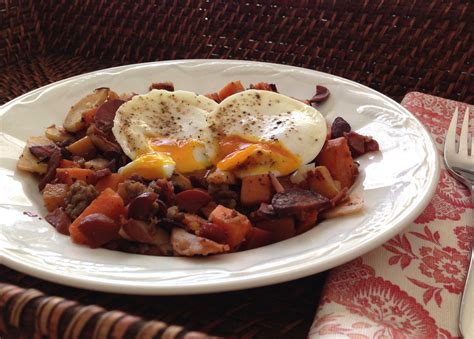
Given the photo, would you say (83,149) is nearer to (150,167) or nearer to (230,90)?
(150,167)

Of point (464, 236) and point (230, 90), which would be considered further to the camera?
point (230, 90)

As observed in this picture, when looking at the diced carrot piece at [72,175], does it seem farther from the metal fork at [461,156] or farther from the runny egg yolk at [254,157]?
the metal fork at [461,156]

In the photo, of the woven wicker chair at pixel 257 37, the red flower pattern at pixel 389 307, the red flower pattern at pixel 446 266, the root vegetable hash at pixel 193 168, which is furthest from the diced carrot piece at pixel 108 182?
the woven wicker chair at pixel 257 37

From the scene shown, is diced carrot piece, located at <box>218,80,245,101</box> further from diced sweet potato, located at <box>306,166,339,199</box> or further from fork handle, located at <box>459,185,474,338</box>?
fork handle, located at <box>459,185,474,338</box>

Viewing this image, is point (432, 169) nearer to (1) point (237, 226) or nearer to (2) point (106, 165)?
(1) point (237, 226)

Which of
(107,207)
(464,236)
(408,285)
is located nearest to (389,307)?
(408,285)

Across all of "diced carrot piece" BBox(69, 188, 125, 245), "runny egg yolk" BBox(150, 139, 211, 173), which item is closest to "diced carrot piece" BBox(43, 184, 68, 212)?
"diced carrot piece" BBox(69, 188, 125, 245)
